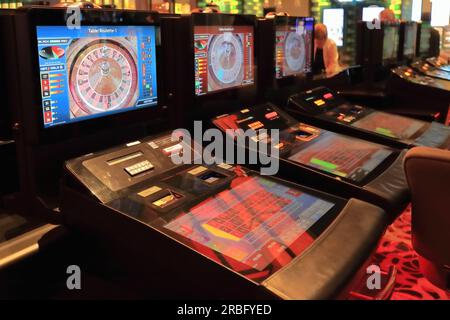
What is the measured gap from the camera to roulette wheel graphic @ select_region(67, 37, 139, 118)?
1507mm

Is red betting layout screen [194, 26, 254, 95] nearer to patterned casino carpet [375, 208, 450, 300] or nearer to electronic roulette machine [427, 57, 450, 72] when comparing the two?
patterned casino carpet [375, 208, 450, 300]

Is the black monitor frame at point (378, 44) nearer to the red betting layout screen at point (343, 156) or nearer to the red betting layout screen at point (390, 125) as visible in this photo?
the red betting layout screen at point (390, 125)

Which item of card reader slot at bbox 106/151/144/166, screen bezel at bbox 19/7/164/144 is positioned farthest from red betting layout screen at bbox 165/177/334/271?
screen bezel at bbox 19/7/164/144

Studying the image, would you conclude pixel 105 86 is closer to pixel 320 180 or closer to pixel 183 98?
pixel 183 98

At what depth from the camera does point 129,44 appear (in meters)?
1.68

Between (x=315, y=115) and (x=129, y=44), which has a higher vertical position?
(x=129, y=44)

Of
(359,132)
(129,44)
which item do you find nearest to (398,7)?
(359,132)

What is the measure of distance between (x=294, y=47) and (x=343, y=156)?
95 cm

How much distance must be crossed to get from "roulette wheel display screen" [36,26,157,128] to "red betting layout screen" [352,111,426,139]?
151cm

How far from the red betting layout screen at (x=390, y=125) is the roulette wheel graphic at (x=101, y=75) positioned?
61.9 inches

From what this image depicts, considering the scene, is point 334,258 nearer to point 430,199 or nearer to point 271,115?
point 430,199

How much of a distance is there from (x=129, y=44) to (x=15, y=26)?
0.44 m

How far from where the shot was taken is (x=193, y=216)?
1411 mm

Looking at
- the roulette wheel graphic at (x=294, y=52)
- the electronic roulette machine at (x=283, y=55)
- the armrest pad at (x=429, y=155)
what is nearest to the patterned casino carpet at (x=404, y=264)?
the armrest pad at (x=429, y=155)
